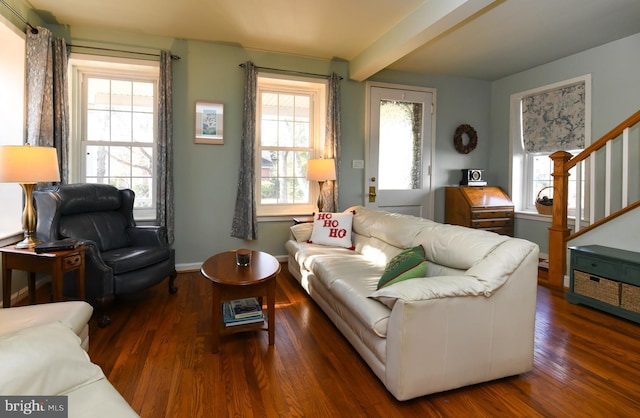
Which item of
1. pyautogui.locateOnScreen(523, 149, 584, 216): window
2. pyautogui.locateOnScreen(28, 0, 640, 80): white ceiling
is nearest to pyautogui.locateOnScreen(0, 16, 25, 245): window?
pyautogui.locateOnScreen(28, 0, 640, 80): white ceiling

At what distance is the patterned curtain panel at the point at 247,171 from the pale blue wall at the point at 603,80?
370 centimetres

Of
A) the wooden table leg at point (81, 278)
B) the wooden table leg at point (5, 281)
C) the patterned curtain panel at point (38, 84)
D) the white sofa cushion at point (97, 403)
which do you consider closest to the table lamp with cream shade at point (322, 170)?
the wooden table leg at point (81, 278)

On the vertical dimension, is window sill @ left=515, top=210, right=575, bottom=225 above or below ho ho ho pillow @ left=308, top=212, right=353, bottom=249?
above

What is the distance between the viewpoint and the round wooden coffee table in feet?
7.00

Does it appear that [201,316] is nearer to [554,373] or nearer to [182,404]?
[182,404]

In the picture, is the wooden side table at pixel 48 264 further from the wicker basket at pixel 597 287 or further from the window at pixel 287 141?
the wicker basket at pixel 597 287

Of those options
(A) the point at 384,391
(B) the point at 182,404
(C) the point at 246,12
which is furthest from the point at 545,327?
(C) the point at 246,12

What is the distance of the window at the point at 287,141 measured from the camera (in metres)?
4.38

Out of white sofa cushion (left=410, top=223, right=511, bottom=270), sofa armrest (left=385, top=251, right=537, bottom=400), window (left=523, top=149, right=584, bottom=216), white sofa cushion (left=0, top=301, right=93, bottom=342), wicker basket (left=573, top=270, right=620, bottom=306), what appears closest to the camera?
white sofa cushion (left=0, top=301, right=93, bottom=342)

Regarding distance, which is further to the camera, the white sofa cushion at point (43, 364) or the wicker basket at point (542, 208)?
the wicker basket at point (542, 208)

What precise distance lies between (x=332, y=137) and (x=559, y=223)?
8.85 feet

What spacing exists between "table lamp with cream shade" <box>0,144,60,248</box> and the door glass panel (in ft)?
12.0

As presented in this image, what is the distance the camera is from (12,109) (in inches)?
121

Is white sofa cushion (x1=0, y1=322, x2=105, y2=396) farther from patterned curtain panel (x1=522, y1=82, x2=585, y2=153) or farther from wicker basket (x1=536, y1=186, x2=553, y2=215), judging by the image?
patterned curtain panel (x1=522, y1=82, x2=585, y2=153)
